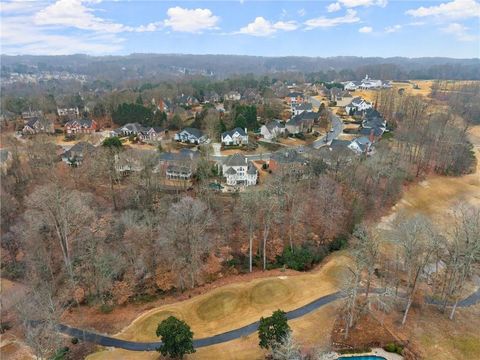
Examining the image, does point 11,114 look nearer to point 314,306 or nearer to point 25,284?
point 25,284

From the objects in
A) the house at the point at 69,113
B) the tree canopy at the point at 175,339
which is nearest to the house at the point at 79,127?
the house at the point at 69,113

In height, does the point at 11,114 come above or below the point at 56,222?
above

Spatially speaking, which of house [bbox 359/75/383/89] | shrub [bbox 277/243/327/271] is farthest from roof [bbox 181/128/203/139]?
house [bbox 359/75/383/89]

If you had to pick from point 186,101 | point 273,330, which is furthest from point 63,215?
point 186,101

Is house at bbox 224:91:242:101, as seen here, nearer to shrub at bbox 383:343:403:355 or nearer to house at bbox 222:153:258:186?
house at bbox 222:153:258:186

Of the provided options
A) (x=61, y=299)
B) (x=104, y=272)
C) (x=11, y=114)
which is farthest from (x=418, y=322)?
(x=11, y=114)
